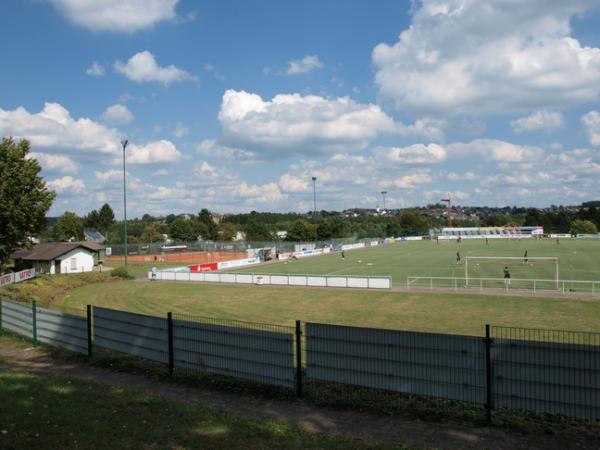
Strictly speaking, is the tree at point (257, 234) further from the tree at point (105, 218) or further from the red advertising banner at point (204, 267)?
the red advertising banner at point (204, 267)

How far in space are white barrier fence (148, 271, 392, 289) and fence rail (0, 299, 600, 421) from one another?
2537cm

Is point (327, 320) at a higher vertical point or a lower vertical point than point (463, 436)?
lower

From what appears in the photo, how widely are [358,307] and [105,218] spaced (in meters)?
142

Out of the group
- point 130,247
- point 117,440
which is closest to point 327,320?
point 117,440

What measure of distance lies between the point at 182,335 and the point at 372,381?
185 inches

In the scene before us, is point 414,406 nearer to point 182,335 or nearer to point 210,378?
point 210,378

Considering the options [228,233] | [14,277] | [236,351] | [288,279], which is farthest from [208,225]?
[236,351]

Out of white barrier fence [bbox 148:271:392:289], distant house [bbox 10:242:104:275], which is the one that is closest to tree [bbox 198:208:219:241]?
distant house [bbox 10:242:104:275]

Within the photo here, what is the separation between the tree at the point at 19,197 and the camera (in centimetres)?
3909

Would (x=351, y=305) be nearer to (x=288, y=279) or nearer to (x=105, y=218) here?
(x=288, y=279)

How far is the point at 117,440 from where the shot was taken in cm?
710

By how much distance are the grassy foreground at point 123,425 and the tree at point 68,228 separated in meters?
101

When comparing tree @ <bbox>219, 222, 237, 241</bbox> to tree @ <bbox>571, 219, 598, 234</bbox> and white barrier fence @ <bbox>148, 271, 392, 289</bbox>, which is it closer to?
white barrier fence @ <bbox>148, 271, 392, 289</bbox>

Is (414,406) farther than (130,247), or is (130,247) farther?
(130,247)
